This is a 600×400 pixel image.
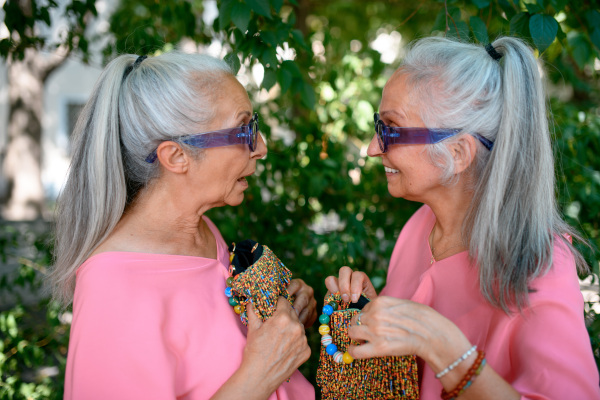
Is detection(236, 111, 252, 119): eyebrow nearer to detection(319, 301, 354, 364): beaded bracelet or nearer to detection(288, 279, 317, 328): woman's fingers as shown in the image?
detection(288, 279, 317, 328): woman's fingers

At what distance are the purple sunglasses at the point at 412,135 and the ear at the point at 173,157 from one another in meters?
0.86

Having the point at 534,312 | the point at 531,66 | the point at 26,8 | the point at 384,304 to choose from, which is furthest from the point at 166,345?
the point at 26,8

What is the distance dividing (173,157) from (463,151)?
4.02 feet

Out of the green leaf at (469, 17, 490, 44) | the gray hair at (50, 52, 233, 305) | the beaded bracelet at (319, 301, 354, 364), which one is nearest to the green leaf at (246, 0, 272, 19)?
the gray hair at (50, 52, 233, 305)

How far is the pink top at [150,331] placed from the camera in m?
1.65

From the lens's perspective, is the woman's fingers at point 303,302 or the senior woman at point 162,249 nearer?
the senior woman at point 162,249

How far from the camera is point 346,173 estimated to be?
3.63 metres

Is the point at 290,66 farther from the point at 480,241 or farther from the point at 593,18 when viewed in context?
the point at 593,18

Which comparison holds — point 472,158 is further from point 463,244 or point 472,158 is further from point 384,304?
point 384,304

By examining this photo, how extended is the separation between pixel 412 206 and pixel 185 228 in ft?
6.72

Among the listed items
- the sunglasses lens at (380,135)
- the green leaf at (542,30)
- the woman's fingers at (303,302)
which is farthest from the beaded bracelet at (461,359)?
the green leaf at (542,30)

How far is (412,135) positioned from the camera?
2057 millimetres

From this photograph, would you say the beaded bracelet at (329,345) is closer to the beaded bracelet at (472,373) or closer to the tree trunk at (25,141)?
the beaded bracelet at (472,373)

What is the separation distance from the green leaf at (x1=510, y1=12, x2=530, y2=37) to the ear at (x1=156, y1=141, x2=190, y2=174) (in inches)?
69.5
